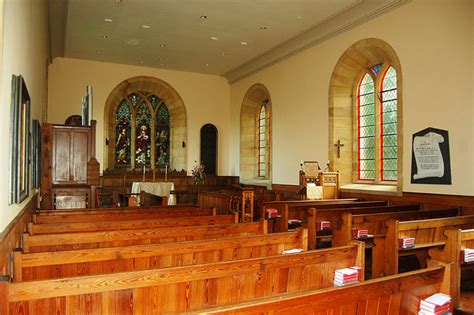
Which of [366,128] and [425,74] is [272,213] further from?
[366,128]

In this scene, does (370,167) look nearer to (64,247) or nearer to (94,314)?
(64,247)

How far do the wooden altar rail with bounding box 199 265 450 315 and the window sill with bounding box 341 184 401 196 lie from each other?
4.78m

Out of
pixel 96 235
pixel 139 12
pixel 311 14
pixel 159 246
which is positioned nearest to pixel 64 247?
pixel 96 235

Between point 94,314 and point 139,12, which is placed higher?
point 139,12

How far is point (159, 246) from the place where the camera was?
111 inches

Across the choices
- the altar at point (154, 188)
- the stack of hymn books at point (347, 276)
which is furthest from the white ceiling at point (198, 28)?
the stack of hymn books at point (347, 276)

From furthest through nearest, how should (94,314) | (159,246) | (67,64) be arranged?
(67,64) → (159,246) → (94,314)

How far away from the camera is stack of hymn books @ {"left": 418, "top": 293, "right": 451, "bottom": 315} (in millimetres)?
1999

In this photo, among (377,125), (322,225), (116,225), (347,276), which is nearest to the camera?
(347,276)

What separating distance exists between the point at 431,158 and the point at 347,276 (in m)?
4.27

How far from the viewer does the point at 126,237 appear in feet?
11.2

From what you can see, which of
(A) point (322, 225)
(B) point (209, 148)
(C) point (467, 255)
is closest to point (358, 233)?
(A) point (322, 225)

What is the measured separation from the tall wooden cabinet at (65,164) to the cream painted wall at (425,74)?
4.77 metres

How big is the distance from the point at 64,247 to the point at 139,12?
18.9 ft
